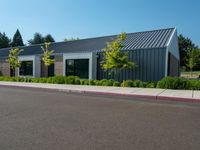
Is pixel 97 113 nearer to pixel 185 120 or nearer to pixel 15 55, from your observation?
pixel 185 120

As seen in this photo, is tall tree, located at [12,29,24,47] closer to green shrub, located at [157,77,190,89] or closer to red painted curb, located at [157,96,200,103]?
green shrub, located at [157,77,190,89]

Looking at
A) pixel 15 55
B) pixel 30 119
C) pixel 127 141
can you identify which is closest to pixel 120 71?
pixel 30 119

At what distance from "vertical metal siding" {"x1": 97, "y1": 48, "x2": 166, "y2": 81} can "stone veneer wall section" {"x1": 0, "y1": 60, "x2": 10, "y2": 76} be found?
16.8m

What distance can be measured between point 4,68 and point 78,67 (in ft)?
44.4

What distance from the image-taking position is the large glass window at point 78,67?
19.7 m

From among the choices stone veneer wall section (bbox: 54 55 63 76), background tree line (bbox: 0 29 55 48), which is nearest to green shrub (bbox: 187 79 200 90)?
stone veneer wall section (bbox: 54 55 63 76)

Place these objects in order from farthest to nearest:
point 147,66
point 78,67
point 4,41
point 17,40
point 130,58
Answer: point 17,40 → point 4,41 → point 78,67 → point 130,58 → point 147,66

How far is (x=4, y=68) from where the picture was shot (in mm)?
27938

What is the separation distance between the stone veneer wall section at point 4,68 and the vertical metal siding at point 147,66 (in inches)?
660

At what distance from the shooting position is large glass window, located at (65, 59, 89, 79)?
19.7 m

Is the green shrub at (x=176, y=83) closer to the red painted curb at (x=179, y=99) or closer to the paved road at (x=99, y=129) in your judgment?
the red painted curb at (x=179, y=99)

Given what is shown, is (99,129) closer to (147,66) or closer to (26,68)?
(147,66)

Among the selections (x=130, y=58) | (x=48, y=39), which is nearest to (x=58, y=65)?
(x=130, y=58)

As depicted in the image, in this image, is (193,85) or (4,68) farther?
(4,68)
